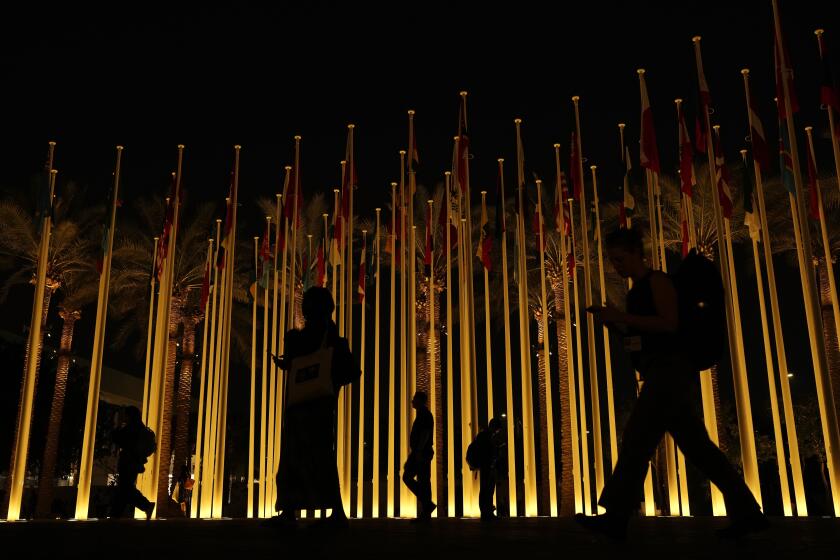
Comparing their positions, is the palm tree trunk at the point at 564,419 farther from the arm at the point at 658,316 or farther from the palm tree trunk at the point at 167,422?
the arm at the point at 658,316

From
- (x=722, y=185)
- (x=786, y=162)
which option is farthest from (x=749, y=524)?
(x=722, y=185)

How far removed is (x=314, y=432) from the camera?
6852 mm

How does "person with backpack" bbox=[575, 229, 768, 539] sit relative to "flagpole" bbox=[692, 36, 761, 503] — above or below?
below

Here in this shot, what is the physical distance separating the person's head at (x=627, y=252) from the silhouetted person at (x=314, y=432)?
7.73 feet

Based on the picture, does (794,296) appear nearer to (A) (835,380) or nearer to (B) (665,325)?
(A) (835,380)

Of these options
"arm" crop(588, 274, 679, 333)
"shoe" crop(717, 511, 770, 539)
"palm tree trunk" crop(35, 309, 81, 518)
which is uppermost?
"palm tree trunk" crop(35, 309, 81, 518)

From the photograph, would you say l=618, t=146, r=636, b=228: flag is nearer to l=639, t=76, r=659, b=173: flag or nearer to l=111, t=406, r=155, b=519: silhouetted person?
l=639, t=76, r=659, b=173: flag

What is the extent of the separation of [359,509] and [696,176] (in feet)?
46.6

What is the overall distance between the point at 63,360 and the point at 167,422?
424 cm

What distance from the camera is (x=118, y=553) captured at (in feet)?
13.6

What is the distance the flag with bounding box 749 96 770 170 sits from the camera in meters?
17.7

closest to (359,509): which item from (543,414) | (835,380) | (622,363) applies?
(543,414)

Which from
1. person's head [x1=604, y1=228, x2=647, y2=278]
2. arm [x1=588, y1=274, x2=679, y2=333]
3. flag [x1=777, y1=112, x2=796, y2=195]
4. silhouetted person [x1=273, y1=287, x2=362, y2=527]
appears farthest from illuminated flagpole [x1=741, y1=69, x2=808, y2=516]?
arm [x1=588, y1=274, x2=679, y2=333]

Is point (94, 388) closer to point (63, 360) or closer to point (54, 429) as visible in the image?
point (54, 429)
